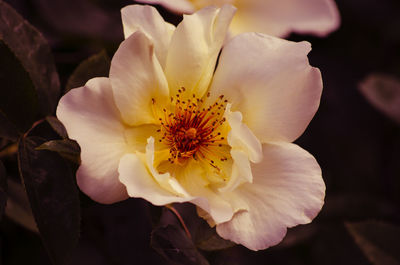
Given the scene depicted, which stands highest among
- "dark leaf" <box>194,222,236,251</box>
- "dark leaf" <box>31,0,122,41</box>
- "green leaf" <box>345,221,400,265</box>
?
"dark leaf" <box>31,0,122,41</box>

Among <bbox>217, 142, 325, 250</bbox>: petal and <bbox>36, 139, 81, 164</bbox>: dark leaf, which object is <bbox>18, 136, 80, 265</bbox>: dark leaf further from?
<bbox>217, 142, 325, 250</bbox>: petal

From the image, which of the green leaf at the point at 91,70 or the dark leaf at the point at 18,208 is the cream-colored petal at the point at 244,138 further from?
the dark leaf at the point at 18,208

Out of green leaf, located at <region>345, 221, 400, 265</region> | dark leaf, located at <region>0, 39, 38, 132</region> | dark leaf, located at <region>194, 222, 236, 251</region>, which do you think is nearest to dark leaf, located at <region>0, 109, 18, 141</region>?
dark leaf, located at <region>0, 39, 38, 132</region>

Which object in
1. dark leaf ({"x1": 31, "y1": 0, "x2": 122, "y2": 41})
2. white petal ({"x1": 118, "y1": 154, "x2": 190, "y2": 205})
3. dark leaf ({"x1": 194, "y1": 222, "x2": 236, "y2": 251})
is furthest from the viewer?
dark leaf ({"x1": 31, "y1": 0, "x2": 122, "y2": 41})

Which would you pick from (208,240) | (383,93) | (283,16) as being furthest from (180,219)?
(383,93)

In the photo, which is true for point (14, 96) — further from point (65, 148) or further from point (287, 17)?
point (287, 17)

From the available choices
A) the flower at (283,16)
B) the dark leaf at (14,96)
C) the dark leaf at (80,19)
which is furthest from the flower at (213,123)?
the dark leaf at (80,19)

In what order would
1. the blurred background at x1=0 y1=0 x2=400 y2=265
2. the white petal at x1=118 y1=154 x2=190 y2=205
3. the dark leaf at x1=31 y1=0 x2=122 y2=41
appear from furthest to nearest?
the dark leaf at x1=31 y1=0 x2=122 y2=41 → the blurred background at x1=0 y1=0 x2=400 y2=265 → the white petal at x1=118 y1=154 x2=190 y2=205
